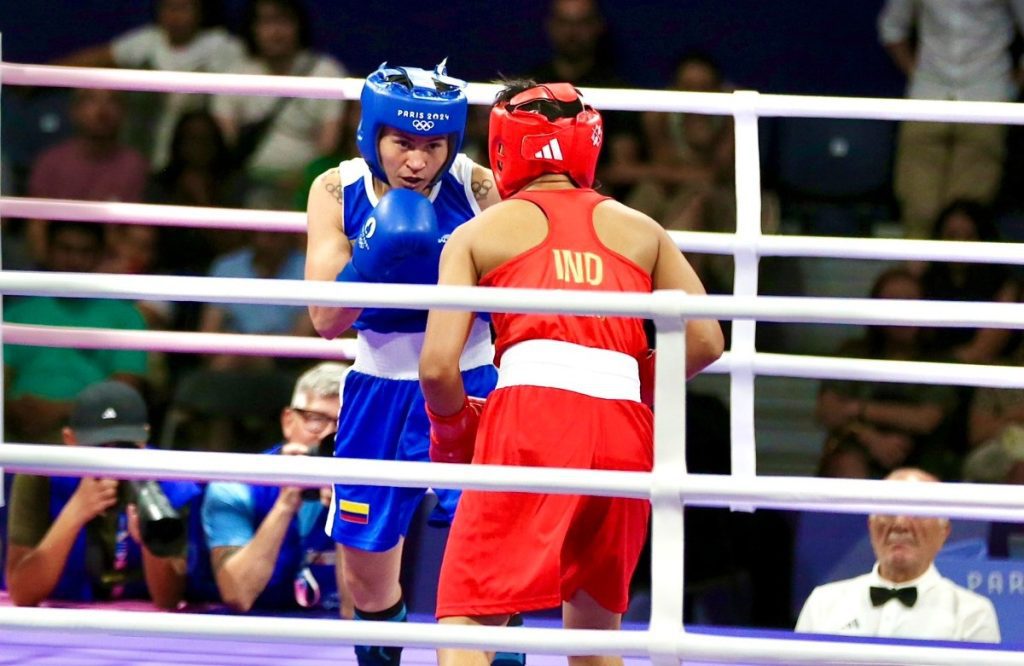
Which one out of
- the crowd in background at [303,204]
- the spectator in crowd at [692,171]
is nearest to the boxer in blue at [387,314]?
the crowd in background at [303,204]

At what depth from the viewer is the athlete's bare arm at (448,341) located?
2641 millimetres

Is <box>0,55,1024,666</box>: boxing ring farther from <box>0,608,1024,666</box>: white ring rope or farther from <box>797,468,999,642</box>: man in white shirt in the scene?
<box>797,468,999,642</box>: man in white shirt

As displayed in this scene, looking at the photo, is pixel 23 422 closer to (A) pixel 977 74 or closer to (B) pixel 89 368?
(B) pixel 89 368

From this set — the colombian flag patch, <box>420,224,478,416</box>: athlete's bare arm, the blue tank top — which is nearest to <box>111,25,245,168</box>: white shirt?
the blue tank top

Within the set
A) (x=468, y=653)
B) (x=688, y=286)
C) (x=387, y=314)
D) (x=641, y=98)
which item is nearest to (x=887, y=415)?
(x=641, y=98)

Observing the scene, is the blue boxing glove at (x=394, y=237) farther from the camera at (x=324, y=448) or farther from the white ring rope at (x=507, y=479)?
the camera at (x=324, y=448)

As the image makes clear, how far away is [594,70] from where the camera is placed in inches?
239

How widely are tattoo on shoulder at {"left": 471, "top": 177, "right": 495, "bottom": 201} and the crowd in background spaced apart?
1701mm

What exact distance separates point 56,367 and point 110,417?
172 centimetres

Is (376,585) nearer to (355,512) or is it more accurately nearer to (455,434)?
(355,512)

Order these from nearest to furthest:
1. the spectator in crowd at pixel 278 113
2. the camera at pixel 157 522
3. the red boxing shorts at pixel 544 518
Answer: the red boxing shorts at pixel 544 518 < the camera at pixel 157 522 < the spectator in crowd at pixel 278 113

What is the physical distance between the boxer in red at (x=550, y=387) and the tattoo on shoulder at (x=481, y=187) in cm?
46

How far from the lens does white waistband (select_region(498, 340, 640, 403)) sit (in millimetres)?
2670

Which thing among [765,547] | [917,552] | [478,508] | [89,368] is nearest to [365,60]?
[89,368]
